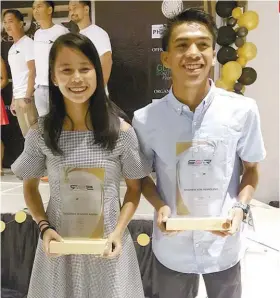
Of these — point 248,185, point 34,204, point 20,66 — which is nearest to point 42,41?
point 20,66

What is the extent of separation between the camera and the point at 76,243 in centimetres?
113

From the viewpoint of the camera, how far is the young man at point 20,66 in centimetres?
364

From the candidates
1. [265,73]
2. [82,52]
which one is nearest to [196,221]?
[82,52]

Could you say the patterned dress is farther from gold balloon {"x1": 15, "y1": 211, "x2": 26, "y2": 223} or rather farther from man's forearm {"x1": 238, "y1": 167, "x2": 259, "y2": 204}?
gold balloon {"x1": 15, "y1": 211, "x2": 26, "y2": 223}

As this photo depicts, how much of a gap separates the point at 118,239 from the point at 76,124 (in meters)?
0.37

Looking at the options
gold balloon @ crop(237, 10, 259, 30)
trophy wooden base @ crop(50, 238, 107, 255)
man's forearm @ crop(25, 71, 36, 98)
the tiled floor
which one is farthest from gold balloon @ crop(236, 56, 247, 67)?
trophy wooden base @ crop(50, 238, 107, 255)

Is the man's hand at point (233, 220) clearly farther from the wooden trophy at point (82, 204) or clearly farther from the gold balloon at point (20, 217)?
the gold balloon at point (20, 217)

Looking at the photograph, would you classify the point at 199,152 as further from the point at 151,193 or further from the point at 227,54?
the point at 227,54

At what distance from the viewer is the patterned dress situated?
1.21 meters

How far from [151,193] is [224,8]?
7.81ft

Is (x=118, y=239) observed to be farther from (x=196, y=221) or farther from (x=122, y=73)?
(x=122, y=73)

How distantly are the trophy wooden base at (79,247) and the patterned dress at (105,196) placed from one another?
0.11 metres

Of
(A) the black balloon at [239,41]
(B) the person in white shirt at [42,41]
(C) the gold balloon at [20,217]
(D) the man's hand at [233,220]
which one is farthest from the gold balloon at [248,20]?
(D) the man's hand at [233,220]

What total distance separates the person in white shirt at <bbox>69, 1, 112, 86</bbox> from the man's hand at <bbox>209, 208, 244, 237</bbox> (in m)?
2.34
